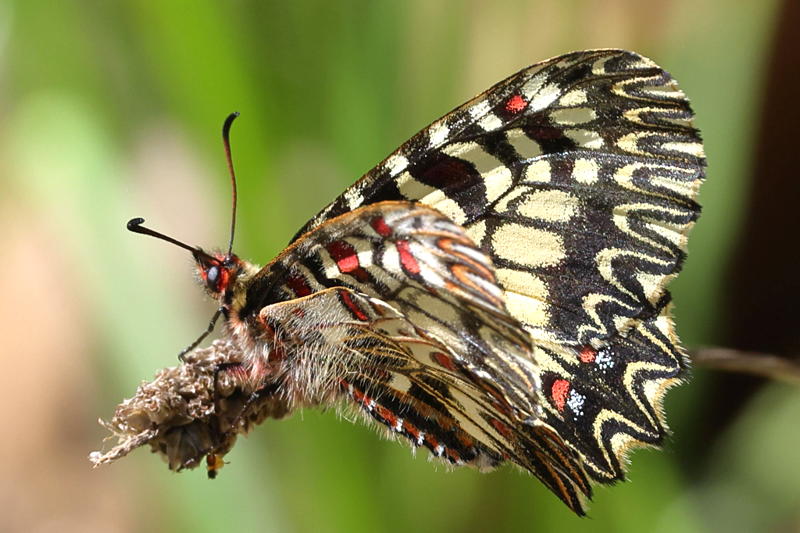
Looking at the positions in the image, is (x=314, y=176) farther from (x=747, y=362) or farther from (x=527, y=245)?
(x=747, y=362)

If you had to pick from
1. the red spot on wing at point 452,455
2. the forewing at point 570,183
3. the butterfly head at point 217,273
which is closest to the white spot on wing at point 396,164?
the forewing at point 570,183

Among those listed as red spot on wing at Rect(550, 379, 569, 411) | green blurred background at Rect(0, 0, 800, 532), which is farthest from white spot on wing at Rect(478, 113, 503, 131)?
green blurred background at Rect(0, 0, 800, 532)

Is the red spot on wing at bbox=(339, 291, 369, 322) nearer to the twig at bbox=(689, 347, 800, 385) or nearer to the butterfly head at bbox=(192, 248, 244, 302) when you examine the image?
the butterfly head at bbox=(192, 248, 244, 302)

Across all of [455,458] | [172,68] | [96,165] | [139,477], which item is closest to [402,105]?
[172,68]

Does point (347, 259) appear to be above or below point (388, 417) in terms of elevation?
above

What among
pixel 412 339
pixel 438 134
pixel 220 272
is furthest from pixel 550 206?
pixel 220 272

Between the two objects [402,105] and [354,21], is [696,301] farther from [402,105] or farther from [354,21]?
[354,21]
